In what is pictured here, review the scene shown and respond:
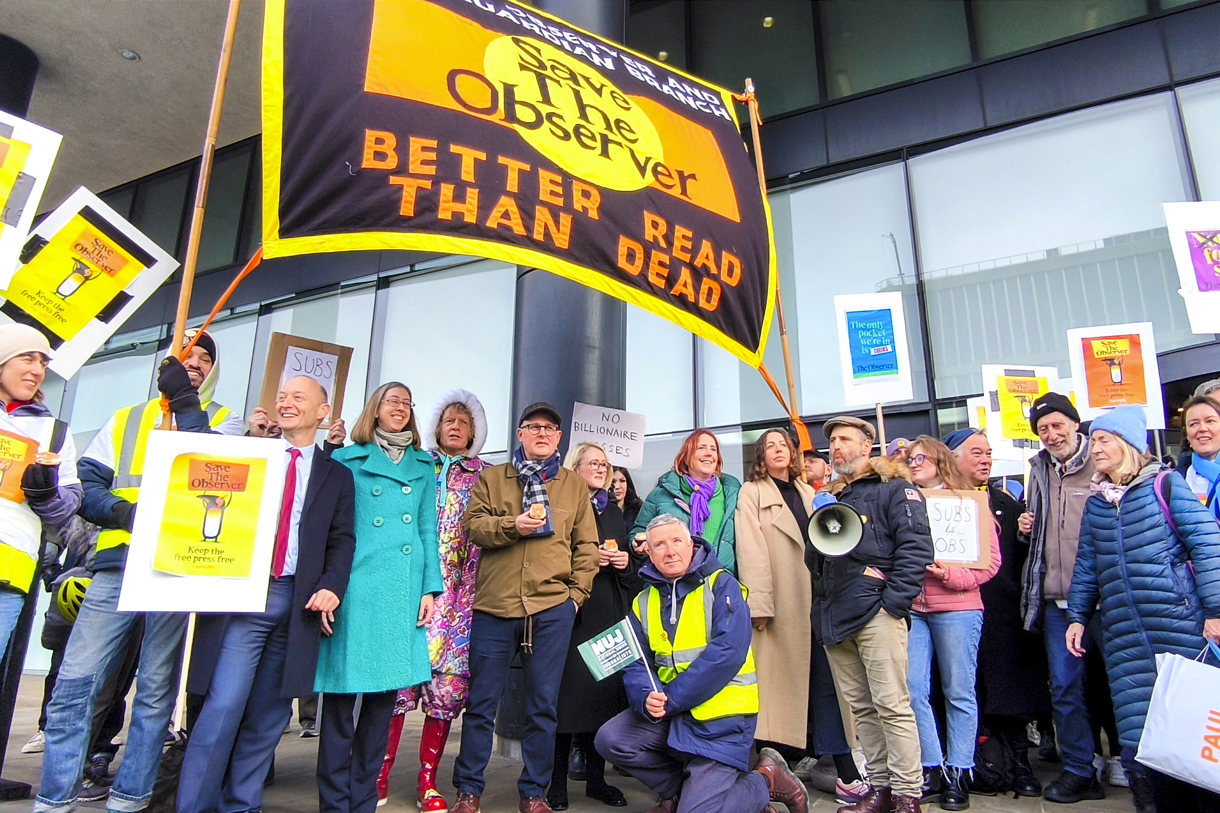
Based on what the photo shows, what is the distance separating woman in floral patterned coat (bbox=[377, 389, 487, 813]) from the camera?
3746mm

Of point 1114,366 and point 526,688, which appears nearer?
point 526,688

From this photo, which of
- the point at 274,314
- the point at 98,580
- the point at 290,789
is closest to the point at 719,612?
the point at 290,789

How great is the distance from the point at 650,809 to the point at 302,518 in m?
2.01

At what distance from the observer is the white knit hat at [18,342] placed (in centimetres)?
324

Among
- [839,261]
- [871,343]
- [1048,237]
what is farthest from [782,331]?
[1048,237]

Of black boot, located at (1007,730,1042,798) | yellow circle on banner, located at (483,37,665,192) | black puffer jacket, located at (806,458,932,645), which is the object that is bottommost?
black boot, located at (1007,730,1042,798)

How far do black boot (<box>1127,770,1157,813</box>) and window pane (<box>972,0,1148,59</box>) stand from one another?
7.98 m

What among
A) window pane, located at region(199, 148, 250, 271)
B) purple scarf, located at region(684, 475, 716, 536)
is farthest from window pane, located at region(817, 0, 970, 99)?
window pane, located at region(199, 148, 250, 271)

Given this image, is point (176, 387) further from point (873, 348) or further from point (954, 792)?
point (873, 348)

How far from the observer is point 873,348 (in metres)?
5.50

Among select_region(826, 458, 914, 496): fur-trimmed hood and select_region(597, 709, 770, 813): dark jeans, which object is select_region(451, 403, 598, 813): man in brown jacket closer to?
select_region(597, 709, 770, 813): dark jeans

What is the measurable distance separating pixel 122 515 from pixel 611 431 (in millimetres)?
2996

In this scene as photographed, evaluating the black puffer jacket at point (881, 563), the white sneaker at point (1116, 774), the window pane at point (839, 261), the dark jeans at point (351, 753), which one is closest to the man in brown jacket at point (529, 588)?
the dark jeans at point (351, 753)

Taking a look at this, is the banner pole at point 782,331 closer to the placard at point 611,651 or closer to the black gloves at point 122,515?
the placard at point 611,651
